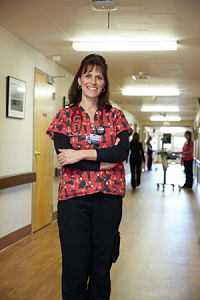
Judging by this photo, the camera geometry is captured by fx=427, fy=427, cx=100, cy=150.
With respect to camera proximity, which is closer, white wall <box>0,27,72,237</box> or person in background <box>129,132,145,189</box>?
white wall <box>0,27,72,237</box>

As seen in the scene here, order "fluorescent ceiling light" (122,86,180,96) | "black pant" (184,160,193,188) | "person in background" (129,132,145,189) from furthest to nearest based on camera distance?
"black pant" (184,160,193,188), "person in background" (129,132,145,189), "fluorescent ceiling light" (122,86,180,96)

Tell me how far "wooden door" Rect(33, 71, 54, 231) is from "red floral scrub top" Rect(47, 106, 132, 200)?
3825mm

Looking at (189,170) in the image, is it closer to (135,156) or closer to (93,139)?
(135,156)

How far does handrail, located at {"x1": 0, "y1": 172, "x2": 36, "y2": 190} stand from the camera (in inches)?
187

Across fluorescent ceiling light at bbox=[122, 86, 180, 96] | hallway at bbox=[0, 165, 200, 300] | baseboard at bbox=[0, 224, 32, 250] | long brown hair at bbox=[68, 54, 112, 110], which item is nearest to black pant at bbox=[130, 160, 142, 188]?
fluorescent ceiling light at bbox=[122, 86, 180, 96]

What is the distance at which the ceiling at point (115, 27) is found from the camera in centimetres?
408

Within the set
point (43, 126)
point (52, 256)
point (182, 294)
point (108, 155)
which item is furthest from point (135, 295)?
point (43, 126)

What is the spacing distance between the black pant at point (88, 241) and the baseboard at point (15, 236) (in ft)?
9.50

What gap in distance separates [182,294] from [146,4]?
8.53ft

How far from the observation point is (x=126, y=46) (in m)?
5.45

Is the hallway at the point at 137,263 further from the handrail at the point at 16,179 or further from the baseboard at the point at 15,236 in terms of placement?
the handrail at the point at 16,179

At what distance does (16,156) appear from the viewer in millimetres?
5297

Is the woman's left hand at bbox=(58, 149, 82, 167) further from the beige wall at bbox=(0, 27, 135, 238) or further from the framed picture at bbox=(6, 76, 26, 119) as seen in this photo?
the framed picture at bbox=(6, 76, 26, 119)

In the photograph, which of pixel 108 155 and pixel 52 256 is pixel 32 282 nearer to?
pixel 52 256
